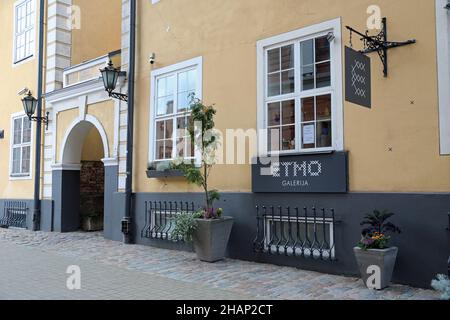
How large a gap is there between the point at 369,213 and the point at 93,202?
967cm

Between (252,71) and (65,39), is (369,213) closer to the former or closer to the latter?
(252,71)

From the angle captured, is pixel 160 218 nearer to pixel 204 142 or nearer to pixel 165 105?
pixel 165 105

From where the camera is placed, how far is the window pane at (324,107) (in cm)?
732

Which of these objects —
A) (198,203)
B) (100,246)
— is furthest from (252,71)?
(100,246)

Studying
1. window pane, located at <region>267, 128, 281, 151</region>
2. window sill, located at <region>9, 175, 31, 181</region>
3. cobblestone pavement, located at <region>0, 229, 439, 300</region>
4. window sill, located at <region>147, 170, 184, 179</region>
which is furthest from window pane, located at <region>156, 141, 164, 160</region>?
window sill, located at <region>9, 175, 31, 181</region>

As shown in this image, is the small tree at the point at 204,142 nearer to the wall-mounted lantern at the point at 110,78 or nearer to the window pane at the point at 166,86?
the window pane at the point at 166,86

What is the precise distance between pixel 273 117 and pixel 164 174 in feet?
9.46

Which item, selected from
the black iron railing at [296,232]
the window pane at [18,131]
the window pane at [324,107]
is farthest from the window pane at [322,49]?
the window pane at [18,131]

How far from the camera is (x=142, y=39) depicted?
10.8 meters

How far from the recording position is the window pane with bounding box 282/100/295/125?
777 cm

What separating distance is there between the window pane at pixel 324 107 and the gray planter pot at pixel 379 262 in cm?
225

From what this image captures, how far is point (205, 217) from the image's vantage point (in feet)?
26.7

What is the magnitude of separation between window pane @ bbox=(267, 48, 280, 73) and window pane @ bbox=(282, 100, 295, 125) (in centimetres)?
66

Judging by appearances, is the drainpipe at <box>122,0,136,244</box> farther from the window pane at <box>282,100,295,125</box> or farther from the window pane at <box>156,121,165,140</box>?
the window pane at <box>282,100,295,125</box>
